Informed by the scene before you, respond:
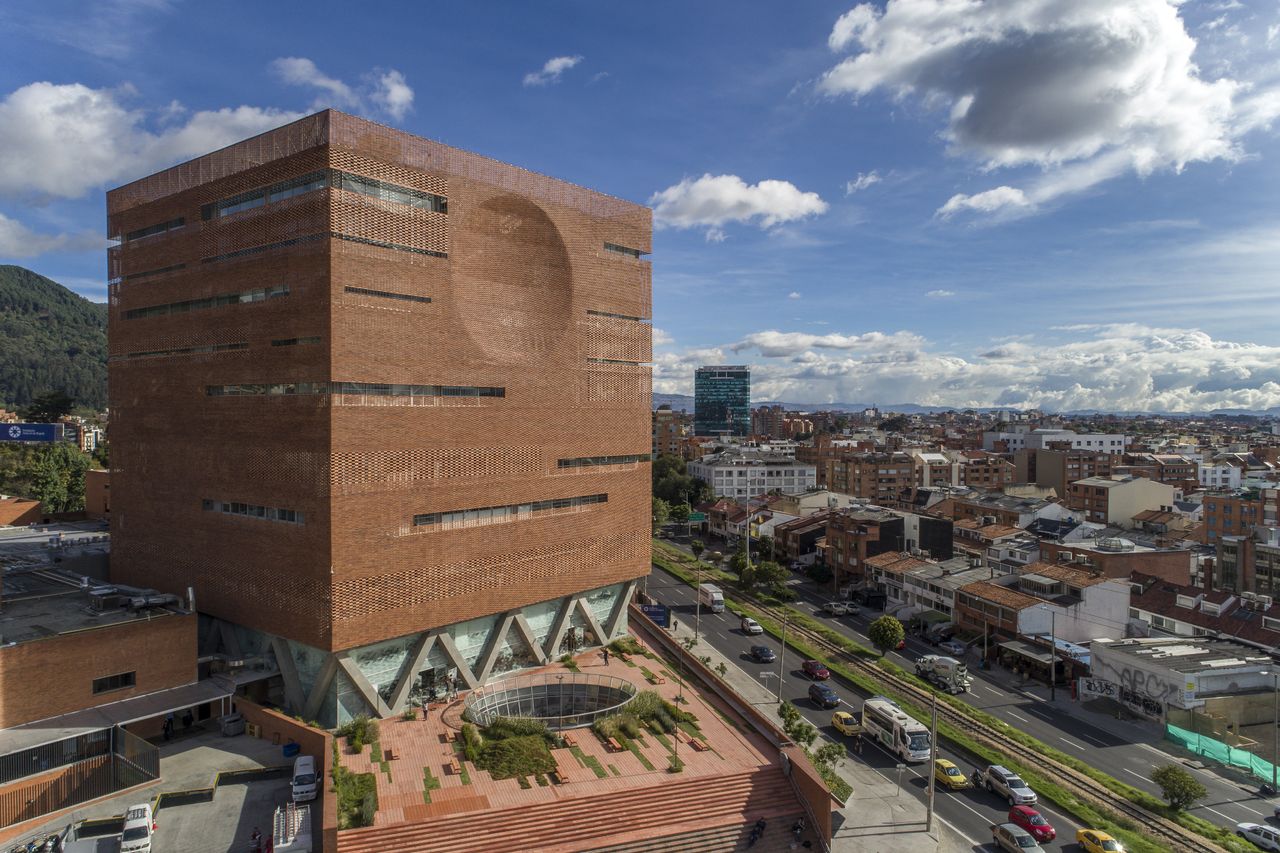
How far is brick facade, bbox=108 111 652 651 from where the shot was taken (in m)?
38.7

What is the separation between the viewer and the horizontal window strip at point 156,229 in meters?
46.9

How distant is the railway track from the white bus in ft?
12.9

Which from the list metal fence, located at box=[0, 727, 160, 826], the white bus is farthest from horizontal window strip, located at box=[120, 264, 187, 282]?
the white bus

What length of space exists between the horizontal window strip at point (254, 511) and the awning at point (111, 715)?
8985 mm

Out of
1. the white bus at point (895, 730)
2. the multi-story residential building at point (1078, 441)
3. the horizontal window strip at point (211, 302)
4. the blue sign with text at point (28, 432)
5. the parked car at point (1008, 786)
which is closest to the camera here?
the parked car at point (1008, 786)

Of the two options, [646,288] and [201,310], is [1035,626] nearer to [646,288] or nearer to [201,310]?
[646,288]

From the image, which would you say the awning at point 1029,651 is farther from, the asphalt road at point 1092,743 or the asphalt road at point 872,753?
the asphalt road at point 872,753

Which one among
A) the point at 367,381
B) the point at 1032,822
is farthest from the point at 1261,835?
the point at 367,381

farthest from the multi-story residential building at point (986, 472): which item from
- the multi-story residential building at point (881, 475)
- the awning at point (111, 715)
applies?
the awning at point (111, 715)

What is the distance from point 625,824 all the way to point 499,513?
19168mm

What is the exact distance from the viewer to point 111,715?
1430 inches

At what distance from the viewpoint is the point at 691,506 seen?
5197 inches

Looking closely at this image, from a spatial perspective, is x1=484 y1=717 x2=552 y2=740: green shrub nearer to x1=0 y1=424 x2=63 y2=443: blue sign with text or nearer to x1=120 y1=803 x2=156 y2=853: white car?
x1=120 y1=803 x2=156 y2=853: white car

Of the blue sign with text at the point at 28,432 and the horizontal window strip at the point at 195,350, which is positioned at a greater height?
the horizontal window strip at the point at 195,350
